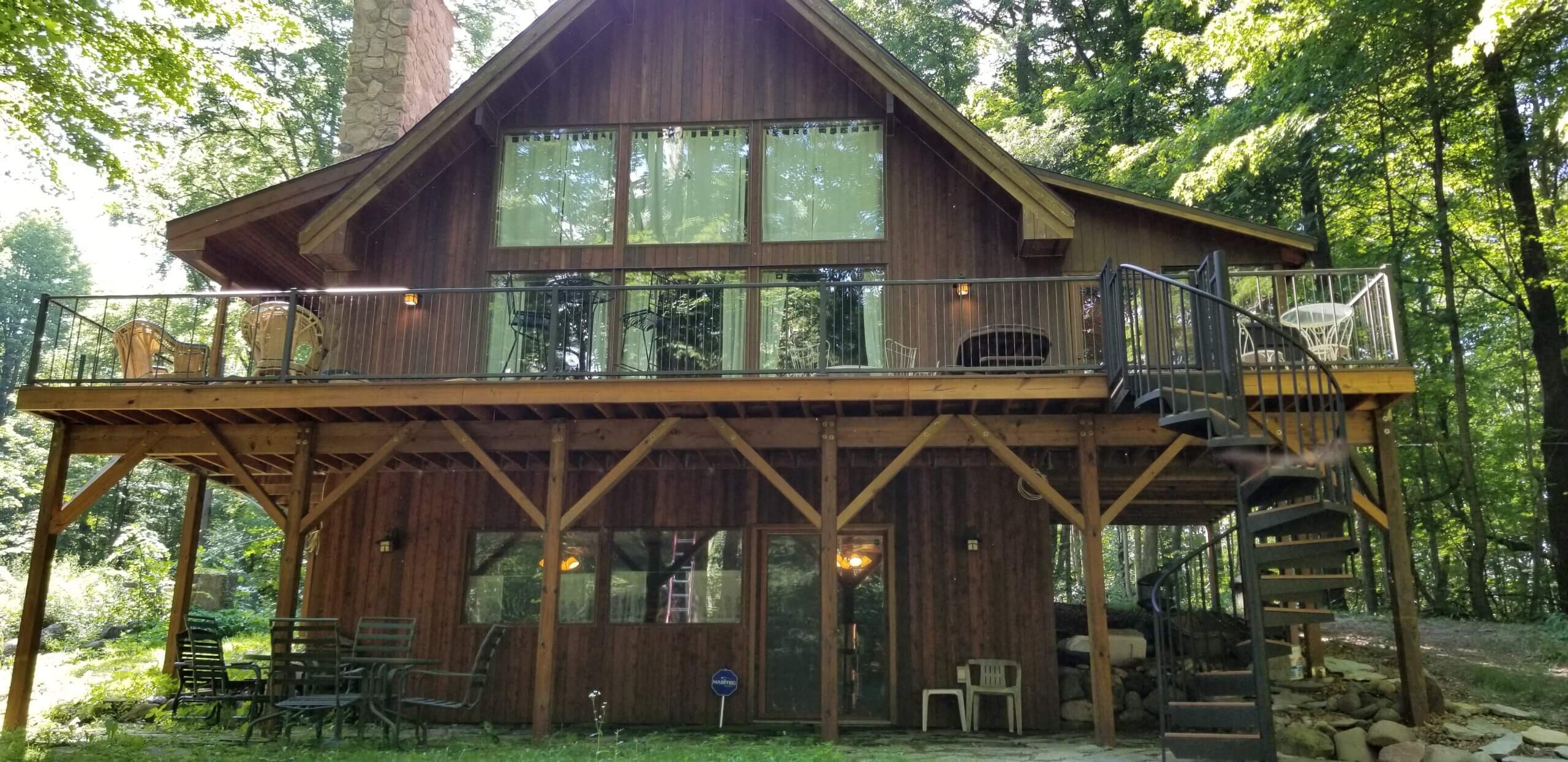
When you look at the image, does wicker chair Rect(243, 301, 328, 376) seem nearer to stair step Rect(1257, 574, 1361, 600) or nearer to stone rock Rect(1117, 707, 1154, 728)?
stair step Rect(1257, 574, 1361, 600)

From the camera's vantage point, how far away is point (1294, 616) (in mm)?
7430

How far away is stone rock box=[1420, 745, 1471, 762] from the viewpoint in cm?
724

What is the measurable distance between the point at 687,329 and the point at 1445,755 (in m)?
7.30

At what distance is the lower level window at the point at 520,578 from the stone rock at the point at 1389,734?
23.4 feet

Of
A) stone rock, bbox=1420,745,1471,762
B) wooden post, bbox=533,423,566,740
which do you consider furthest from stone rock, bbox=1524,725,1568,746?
wooden post, bbox=533,423,566,740

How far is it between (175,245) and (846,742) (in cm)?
858

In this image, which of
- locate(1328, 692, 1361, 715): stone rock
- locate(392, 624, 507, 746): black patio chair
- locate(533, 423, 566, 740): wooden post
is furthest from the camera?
locate(1328, 692, 1361, 715): stone rock

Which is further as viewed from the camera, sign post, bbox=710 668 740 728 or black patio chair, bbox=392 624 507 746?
sign post, bbox=710 668 740 728

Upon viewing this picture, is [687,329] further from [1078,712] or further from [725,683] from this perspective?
[1078,712]

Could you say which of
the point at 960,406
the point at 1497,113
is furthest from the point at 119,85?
the point at 1497,113

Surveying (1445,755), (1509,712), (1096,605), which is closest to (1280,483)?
(1096,605)

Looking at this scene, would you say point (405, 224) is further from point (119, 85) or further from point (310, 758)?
point (310, 758)

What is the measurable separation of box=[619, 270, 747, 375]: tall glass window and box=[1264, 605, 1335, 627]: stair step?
17.4ft

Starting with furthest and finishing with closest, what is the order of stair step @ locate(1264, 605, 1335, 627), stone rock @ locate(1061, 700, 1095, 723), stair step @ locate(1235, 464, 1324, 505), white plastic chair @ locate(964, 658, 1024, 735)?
stone rock @ locate(1061, 700, 1095, 723) < white plastic chair @ locate(964, 658, 1024, 735) < stair step @ locate(1264, 605, 1335, 627) < stair step @ locate(1235, 464, 1324, 505)
